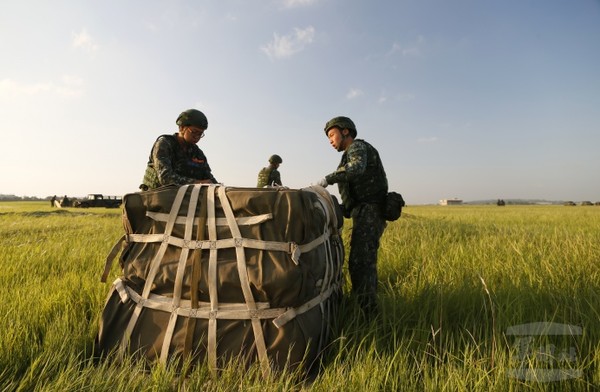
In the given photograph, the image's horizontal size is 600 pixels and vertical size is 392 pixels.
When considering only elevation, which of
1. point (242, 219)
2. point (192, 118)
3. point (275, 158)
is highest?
point (275, 158)

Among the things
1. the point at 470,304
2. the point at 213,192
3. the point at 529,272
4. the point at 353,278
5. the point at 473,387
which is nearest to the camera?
the point at 473,387

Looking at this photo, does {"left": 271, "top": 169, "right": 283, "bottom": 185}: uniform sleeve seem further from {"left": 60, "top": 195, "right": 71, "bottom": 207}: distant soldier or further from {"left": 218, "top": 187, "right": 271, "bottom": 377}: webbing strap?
{"left": 60, "top": 195, "right": 71, "bottom": 207}: distant soldier

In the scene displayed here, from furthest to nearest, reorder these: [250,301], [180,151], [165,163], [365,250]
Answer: [180,151] < [165,163] < [365,250] < [250,301]

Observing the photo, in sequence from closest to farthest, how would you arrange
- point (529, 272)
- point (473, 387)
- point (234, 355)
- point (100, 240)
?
point (473, 387), point (234, 355), point (529, 272), point (100, 240)

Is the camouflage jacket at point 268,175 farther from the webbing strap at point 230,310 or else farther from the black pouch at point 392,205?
the webbing strap at point 230,310

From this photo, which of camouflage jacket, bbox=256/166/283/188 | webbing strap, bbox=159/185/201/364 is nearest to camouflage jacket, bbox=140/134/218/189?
webbing strap, bbox=159/185/201/364

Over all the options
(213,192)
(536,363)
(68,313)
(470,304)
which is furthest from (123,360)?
(470,304)

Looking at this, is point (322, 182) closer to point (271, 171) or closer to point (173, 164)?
point (173, 164)

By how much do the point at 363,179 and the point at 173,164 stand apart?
7.67ft

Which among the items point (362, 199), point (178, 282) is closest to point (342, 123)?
point (362, 199)

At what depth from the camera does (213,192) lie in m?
2.26

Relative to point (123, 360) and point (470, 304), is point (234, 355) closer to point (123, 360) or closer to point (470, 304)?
point (123, 360)

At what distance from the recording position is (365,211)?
130 inches

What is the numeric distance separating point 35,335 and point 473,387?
2.99 metres
